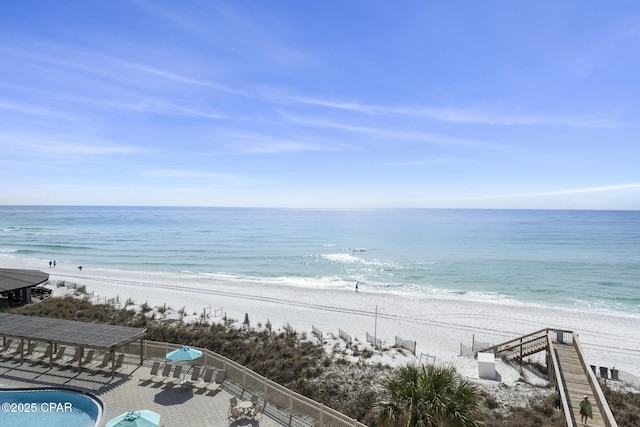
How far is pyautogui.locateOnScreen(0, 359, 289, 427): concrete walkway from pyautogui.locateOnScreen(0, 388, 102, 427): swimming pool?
38cm

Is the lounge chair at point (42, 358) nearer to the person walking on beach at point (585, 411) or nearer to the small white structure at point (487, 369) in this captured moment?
the small white structure at point (487, 369)

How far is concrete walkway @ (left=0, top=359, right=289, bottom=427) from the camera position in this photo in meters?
11.7

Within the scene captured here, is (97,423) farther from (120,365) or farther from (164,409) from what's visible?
(120,365)

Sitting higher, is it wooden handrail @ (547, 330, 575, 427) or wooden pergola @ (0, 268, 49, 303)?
wooden pergola @ (0, 268, 49, 303)

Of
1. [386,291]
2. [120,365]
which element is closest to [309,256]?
[386,291]

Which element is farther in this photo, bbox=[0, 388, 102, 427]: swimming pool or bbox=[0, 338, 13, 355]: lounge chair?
bbox=[0, 338, 13, 355]: lounge chair

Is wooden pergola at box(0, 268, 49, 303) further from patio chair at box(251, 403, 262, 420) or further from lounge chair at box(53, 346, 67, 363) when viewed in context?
patio chair at box(251, 403, 262, 420)

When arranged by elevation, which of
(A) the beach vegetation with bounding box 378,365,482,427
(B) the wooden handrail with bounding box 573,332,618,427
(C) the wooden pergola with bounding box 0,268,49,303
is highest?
(A) the beach vegetation with bounding box 378,365,482,427

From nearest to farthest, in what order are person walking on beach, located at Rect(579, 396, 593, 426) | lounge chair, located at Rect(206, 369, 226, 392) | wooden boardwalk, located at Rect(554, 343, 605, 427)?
person walking on beach, located at Rect(579, 396, 593, 426), wooden boardwalk, located at Rect(554, 343, 605, 427), lounge chair, located at Rect(206, 369, 226, 392)

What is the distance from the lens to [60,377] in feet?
47.0

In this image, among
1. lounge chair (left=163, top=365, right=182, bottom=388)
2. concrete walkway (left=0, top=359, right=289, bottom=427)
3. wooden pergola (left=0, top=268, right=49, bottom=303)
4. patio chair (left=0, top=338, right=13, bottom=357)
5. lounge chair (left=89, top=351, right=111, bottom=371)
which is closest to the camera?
concrete walkway (left=0, top=359, right=289, bottom=427)

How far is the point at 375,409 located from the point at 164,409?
697 cm

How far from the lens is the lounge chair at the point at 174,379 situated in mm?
13867

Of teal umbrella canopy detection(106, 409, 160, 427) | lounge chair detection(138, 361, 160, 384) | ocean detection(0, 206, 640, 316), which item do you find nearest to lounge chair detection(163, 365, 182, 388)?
lounge chair detection(138, 361, 160, 384)
